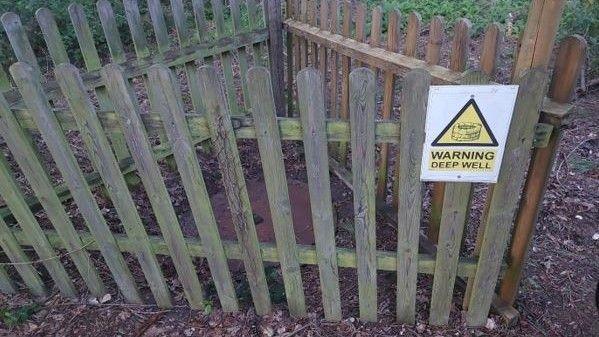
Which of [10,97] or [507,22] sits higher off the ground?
[10,97]

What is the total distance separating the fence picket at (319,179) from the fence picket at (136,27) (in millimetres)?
2191

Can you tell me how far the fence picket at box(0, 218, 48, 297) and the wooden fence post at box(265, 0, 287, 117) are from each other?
8.33ft

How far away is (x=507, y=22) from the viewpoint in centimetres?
643

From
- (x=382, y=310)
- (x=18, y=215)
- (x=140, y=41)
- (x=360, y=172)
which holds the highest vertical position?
(x=140, y=41)

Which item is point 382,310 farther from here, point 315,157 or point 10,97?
point 10,97

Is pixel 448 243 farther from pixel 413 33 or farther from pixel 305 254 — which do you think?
pixel 413 33

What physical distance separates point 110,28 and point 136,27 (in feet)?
0.68

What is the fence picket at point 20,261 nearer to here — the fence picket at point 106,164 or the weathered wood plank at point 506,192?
the fence picket at point 106,164

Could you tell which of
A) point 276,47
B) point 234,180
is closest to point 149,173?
point 234,180

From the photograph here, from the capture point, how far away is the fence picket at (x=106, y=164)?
1.93 m

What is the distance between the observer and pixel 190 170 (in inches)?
82.7

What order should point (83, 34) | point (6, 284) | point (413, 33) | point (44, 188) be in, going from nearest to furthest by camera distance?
point (44, 188), point (413, 33), point (6, 284), point (83, 34)

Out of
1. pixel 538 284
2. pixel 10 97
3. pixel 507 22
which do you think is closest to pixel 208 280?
pixel 10 97

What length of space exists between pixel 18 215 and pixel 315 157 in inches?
69.1
